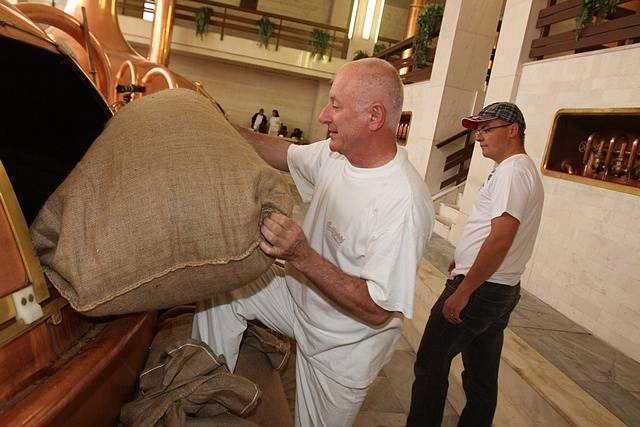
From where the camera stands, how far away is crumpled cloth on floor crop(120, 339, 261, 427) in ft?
3.54

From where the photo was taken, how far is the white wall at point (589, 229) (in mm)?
3354

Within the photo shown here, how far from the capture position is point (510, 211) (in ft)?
6.30

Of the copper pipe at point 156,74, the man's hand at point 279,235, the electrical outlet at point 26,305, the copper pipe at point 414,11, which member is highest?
the copper pipe at point 414,11

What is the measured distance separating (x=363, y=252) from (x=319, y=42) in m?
13.9

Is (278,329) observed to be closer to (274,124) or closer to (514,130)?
(514,130)

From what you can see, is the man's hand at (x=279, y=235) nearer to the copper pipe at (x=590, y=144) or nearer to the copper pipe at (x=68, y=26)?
the copper pipe at (x=68, y=26)

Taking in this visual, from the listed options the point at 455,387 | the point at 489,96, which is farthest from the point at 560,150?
the point at 455,387

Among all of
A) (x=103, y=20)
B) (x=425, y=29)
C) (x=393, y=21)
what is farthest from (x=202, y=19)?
(x=103, y=20)

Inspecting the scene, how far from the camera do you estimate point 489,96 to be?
5.52 metres

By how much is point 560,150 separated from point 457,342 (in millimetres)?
3174

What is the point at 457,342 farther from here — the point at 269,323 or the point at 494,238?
the point at 269,323

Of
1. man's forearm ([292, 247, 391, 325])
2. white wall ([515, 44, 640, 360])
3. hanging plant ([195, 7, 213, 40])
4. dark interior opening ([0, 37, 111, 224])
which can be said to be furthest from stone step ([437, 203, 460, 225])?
hanging plant ([195, 7, 213, 40])

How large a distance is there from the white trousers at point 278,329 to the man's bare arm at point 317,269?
0.33m

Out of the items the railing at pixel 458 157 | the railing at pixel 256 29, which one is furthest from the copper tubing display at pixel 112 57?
the railing at pixel 256 29
